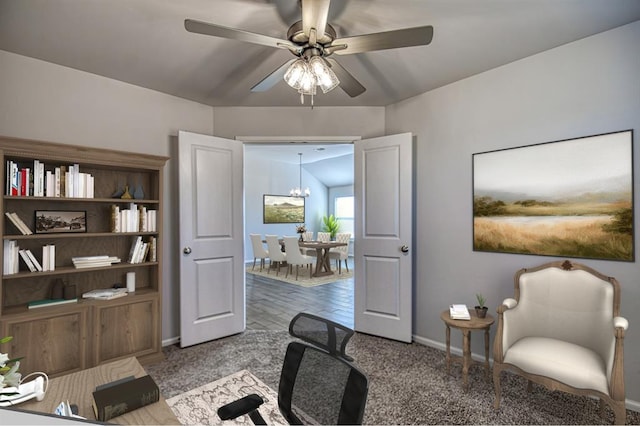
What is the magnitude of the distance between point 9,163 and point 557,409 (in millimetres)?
4178

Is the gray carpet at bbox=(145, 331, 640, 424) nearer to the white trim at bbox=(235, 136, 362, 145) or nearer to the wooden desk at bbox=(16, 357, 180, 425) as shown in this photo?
the wooden desk at bbox=(16, 357, 180, 425)

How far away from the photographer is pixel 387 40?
1767 millimetres

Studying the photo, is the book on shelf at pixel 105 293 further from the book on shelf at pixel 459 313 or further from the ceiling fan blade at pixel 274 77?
the book on shelf at pixel 459 313

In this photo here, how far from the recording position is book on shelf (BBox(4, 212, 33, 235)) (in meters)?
2.40

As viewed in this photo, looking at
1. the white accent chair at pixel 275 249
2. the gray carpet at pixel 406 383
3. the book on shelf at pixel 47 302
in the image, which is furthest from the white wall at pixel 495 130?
the white accent chair at pixel 275 249

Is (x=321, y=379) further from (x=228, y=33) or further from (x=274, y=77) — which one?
(x=274, y=77)

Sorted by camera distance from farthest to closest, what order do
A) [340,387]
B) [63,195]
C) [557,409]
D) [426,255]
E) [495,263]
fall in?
[426,255] → [495,263] → [63,195] → [557,409] → [340,387]

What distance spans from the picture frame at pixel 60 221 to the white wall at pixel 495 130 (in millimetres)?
3129

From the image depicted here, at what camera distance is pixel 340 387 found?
1.11 metres

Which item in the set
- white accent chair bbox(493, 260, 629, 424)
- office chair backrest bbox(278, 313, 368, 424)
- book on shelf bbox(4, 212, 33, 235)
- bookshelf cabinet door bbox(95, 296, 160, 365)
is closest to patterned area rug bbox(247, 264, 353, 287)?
bookshelf cabinet door bbox(95, 296, 160, 365)

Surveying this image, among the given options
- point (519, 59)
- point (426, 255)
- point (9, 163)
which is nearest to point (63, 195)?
point (9, 163)

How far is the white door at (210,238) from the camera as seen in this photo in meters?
3.28

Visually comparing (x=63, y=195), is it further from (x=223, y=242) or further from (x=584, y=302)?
(x=584, y=302)

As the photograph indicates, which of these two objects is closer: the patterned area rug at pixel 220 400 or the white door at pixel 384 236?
the patterned area rug at pixel 220 400
